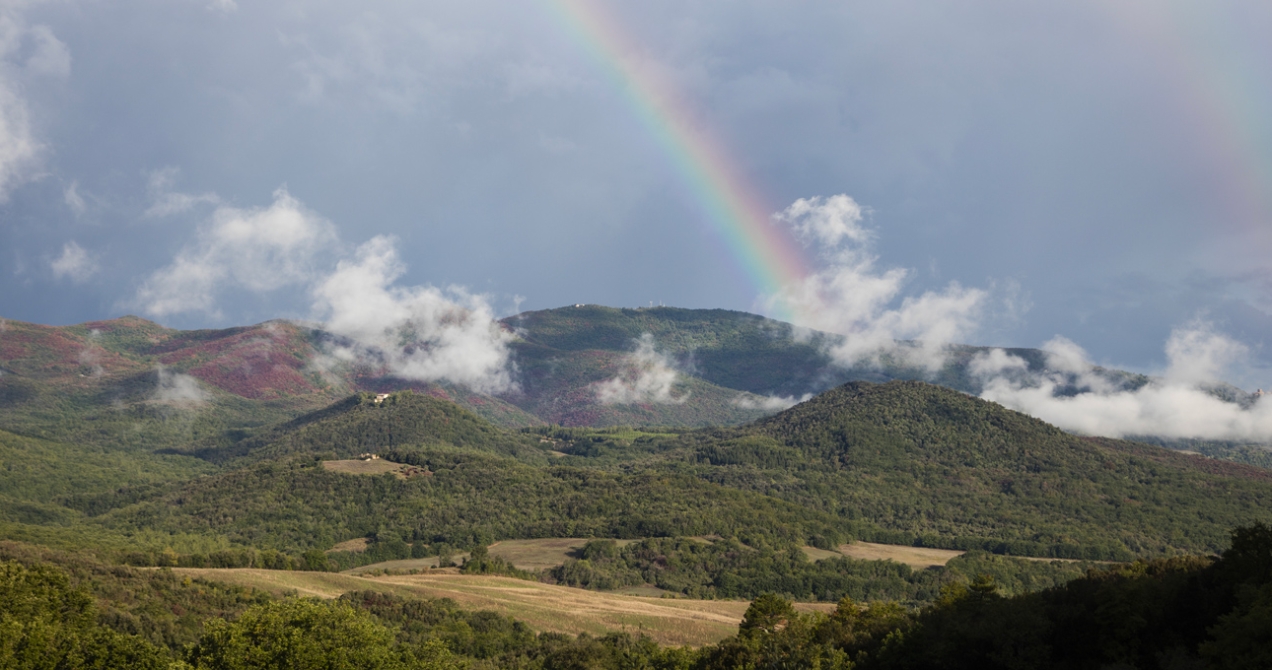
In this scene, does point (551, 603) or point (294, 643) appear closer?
point (294, 643)

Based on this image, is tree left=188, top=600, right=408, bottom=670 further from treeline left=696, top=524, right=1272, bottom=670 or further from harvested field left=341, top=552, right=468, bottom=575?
harvested field left=341, top=552, right=468, bottom=575

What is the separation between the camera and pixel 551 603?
142 metres

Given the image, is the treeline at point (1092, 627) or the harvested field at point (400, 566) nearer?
the treeline at point (1092, 627)

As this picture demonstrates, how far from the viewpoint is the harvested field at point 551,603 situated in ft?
417

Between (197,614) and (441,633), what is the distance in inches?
998

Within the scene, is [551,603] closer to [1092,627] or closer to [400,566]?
[400,566]

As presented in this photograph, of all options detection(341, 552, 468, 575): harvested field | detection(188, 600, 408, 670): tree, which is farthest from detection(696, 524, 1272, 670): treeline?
detection(341, 552, 468, 575): harvested field

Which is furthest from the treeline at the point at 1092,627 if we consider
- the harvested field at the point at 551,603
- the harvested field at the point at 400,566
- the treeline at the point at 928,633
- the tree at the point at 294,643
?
the harvested field at the point at 400,566

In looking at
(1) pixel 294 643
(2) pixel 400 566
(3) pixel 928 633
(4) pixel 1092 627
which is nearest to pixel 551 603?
(2) pixel 400 566

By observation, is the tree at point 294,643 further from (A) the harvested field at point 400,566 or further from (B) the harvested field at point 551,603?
(A) the harvested field at point 400,566

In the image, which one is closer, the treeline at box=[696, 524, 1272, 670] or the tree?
the tree

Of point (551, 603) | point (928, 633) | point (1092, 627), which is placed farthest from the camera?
point (551, 603)

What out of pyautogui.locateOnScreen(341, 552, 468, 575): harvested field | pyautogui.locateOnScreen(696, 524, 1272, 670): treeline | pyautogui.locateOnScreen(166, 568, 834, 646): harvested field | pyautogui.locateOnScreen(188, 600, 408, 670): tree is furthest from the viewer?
pyautogui.locateOnScreen(341, 552, 468, 575): harvested field

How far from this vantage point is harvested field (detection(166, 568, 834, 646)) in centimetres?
12699
